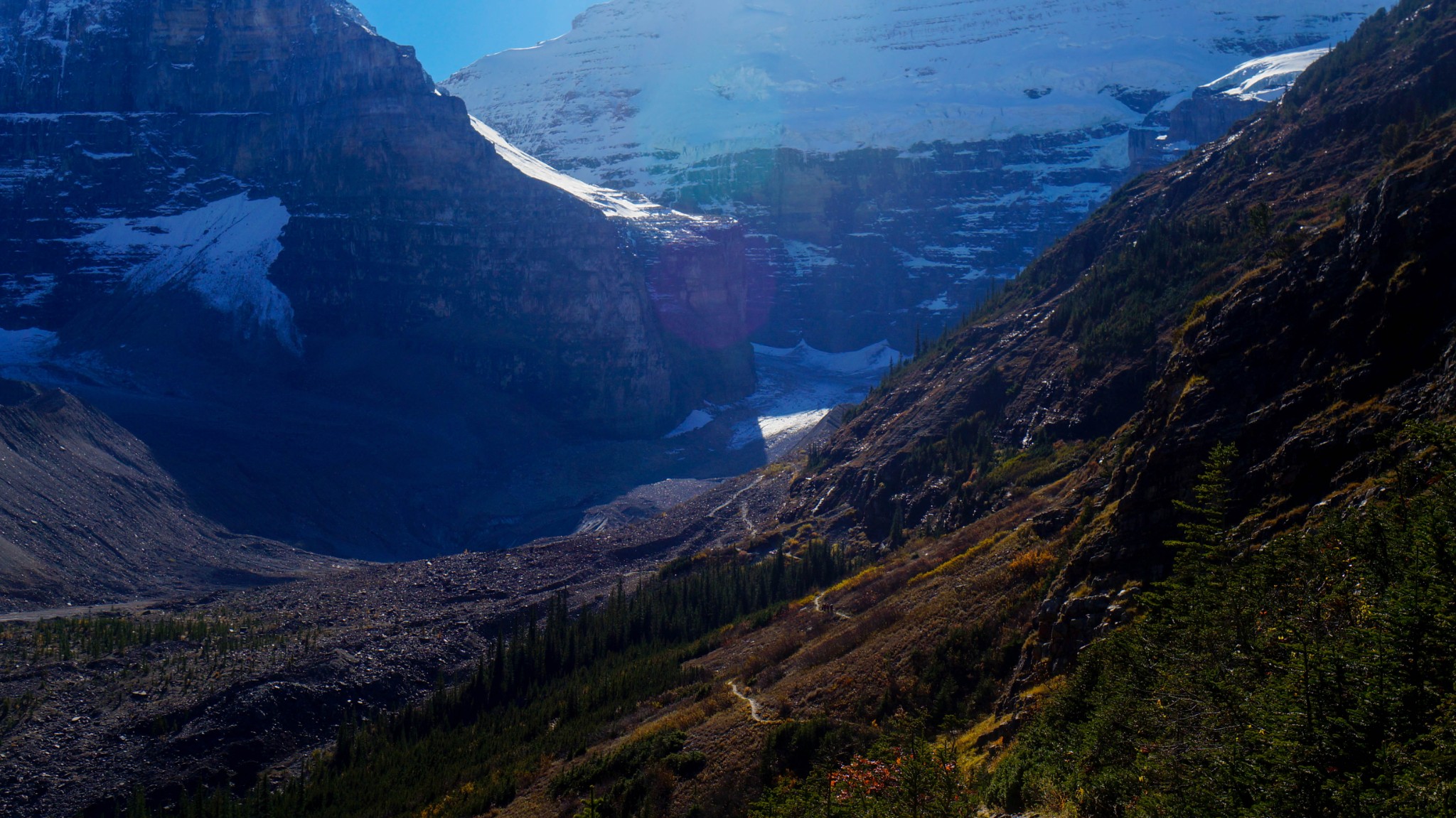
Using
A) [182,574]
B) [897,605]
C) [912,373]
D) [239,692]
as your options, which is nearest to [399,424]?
[182,574]

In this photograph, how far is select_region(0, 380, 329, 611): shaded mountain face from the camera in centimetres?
10400

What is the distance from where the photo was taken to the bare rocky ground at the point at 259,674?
2420 inches

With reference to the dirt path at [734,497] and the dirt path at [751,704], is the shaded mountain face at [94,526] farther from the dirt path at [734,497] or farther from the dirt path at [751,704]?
the dirt path at [751,704]

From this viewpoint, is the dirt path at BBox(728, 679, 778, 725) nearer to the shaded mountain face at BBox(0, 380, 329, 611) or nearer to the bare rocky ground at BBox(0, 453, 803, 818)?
the bare rocky ground at BBox(0, 453, 803, 818)

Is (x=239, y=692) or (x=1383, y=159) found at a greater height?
(x=1383, y=159)

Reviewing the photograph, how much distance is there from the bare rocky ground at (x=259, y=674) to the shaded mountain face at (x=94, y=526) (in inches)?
494

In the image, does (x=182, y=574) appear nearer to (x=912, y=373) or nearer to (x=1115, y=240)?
(x=912, y=373)

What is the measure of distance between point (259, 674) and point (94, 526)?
58.8 meters

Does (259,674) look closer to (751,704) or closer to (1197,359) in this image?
(751,704)

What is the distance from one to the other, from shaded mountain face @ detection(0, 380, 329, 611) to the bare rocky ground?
1254cm

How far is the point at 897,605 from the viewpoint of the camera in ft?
146

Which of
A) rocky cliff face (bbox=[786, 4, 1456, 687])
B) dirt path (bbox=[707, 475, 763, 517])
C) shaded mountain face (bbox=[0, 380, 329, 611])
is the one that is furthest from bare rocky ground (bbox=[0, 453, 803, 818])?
rocky cliff face (bbox=[786, 4, 1456, 687])

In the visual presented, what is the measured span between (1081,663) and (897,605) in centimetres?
2218

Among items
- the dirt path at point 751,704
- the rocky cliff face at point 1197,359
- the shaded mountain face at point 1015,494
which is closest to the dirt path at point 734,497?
the shaded mountain face at point 1015,494
